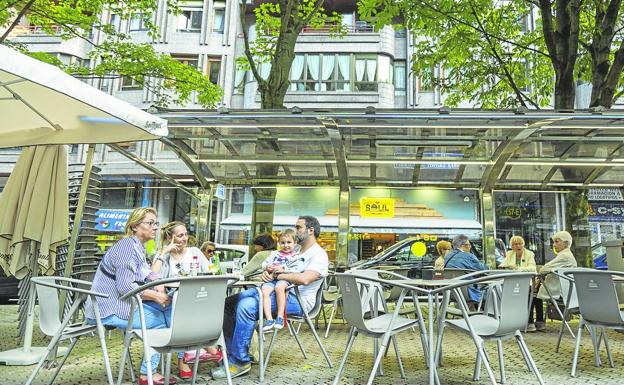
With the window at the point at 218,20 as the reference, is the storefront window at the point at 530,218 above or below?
below

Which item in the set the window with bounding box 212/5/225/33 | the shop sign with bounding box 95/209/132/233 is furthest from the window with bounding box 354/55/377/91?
the shop sign with bounding box 95/209/132/233

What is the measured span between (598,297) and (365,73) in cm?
1883

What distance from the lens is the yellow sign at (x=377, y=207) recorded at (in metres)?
9.93

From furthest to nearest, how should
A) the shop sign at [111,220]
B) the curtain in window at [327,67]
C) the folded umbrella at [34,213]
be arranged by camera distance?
the curtain in window at [327,67] → the shop sign at [111,220] → the folded umbrella at [34,213]

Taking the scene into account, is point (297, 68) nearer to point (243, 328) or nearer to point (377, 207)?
point (377, 207)

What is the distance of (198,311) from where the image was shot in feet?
10.8

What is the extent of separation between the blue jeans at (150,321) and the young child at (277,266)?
0.88 meters

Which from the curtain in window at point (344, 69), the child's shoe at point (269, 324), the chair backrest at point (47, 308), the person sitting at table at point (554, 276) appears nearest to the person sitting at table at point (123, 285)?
the chair backrest at point (47, 308)

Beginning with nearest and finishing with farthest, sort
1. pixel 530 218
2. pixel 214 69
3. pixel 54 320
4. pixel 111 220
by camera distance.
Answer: pixel 54 320 < pixel 530 218 < pixel 111 220 < pixel 214 69

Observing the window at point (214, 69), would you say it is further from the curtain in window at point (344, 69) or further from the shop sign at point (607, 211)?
the shop sign at point (607, 211)

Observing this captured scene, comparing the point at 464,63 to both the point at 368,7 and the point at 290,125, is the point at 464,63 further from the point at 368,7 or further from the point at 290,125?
the point at 290,125

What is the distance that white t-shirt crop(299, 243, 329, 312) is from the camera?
4.81 metres

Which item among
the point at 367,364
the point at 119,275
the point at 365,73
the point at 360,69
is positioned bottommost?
the point at 367,364

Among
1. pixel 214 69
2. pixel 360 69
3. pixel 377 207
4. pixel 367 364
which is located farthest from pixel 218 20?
pixel 367 364
